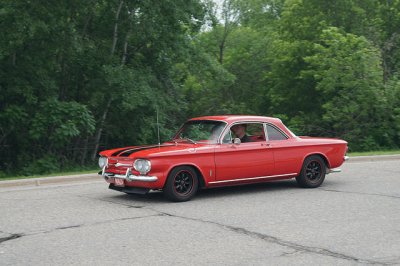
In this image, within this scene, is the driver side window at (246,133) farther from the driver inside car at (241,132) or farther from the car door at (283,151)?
the car door at (283,151)

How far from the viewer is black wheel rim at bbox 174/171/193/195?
10109 millimetres

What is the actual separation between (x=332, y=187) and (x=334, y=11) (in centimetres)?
2707

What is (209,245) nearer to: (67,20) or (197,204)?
(197,204)

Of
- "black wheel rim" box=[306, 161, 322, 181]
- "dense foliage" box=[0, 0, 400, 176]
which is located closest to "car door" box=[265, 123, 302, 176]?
"black wheel rim" box=[306, 161, 322, 181]

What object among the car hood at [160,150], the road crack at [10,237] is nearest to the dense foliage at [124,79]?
the car hood at [160,150]

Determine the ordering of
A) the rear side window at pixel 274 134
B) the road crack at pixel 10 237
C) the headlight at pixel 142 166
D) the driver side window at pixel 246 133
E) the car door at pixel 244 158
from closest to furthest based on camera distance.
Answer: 1. the road crack at pixel 10 237
2. the headlight at pixel 142 166
3. the car door at pixel 244 158
4. the driver side window at pixel 246 133
5. the rear side window at pixel 274 134

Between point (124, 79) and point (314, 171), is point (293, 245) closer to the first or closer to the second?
point (314, 171)

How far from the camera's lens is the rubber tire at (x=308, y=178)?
11508mm

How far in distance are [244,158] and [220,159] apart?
526 millimetres

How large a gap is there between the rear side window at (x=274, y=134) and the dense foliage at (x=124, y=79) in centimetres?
973

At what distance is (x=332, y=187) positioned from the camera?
11.8 m

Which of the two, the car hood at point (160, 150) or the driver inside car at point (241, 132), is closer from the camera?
the car hood at point (160, 150)

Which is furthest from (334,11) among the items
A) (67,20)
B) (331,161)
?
(331,161)

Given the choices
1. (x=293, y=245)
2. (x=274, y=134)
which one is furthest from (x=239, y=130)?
(x=293, y=245)
